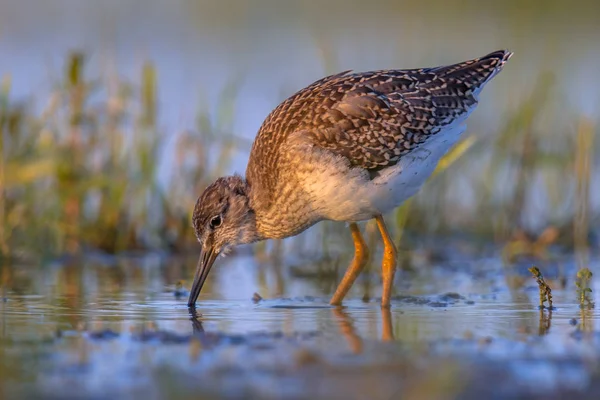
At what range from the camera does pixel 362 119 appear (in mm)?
8188

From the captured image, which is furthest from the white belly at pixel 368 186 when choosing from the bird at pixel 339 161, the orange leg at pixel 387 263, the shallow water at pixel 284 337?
the shallow water at pixel 284 337

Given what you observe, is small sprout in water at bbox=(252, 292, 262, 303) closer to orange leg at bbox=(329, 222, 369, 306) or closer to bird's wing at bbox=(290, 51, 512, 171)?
orange leg at bbox=(329, 222, 369, 306)

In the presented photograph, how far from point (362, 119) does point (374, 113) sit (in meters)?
0.12

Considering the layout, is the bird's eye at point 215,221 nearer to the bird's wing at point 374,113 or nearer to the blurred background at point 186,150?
the bird's wing at point 374,113

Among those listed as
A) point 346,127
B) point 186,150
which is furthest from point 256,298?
point 186,150

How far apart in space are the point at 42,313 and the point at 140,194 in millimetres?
3185

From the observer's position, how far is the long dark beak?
786cm

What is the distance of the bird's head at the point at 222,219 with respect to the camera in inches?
329

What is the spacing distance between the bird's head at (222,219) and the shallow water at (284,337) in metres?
0.36

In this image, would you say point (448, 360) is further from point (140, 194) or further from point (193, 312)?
point (140, 194)

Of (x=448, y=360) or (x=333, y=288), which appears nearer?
(x=448, y=360)

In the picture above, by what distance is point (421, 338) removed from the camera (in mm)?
6113

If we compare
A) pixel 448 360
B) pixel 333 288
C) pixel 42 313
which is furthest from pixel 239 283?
pixel 448 360

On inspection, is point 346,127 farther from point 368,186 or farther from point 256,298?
point 256,298
